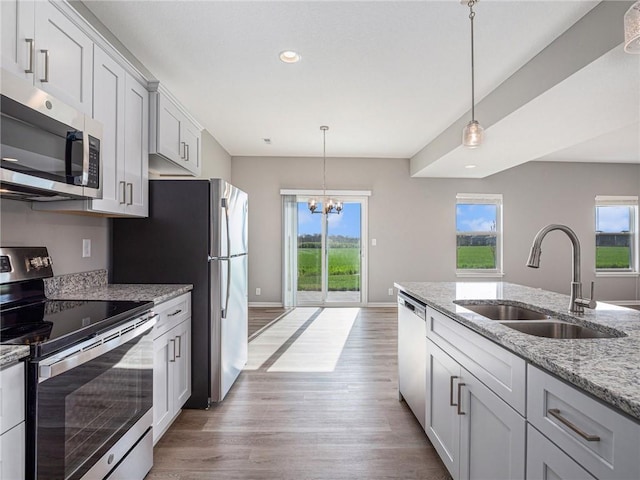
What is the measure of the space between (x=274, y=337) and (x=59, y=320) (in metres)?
3.14

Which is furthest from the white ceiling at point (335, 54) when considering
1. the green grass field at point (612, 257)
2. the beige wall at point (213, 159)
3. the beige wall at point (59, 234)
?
the green grass field at point (612, 257)

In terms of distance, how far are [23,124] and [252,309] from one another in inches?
195

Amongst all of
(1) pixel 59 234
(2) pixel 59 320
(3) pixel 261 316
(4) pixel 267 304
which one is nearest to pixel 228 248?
(1) pixel 59 234

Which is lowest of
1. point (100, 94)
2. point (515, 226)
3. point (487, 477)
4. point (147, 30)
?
point (487, 477)

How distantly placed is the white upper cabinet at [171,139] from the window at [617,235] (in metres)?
7.33

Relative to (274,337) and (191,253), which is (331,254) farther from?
(191,253)

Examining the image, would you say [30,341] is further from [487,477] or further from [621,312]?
[621,312]

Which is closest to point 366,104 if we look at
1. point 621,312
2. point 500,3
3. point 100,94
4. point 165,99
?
point 500,3

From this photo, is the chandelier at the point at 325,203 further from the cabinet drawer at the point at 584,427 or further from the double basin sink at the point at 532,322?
the cabinet drawer at the point at 584,427

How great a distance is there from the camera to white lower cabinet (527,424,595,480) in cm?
89

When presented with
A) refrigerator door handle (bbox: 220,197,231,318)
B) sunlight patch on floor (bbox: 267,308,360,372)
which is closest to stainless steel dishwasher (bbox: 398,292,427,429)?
sunlight patch on floor (bbox: 267,308,360,372)

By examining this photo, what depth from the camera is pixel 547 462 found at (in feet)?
3.27

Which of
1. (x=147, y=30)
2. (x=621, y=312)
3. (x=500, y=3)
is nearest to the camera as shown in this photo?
(x=621, y=312)

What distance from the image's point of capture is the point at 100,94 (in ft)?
6.38
